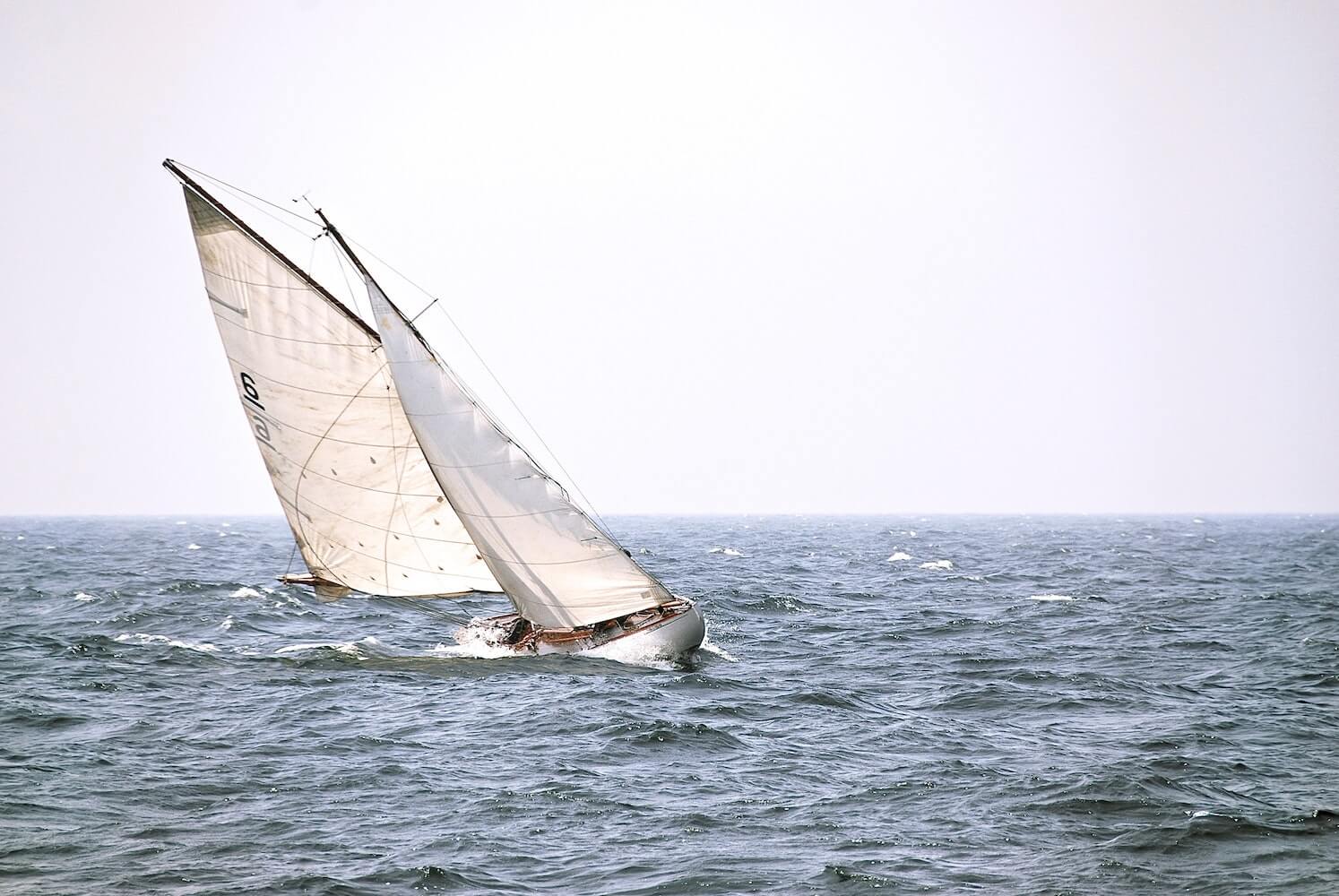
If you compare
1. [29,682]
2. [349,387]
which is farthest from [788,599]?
[29,682]

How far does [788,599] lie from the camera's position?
46.6 meters

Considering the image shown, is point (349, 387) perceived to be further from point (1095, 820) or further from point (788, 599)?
point (788, 599)

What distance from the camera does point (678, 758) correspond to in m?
19.7

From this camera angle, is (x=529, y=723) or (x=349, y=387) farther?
(x=349, y=387)

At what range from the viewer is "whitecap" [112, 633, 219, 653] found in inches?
1249

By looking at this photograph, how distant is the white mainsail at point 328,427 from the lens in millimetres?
26109

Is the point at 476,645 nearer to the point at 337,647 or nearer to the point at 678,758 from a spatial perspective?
the point at 337,647

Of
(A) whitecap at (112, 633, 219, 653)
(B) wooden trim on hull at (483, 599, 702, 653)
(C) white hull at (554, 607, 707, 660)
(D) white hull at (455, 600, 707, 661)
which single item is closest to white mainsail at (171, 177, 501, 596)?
(B) wooden trim on hull at (483, 599, 702, 653)

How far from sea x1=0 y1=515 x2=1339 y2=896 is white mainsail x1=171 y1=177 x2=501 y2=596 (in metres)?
2.88

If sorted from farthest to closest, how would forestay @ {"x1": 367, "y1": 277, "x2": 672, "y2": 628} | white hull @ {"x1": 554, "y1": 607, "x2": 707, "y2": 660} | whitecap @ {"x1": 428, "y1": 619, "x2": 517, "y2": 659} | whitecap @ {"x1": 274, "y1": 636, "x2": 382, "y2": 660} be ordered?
whitecap @ {"x1": 274, "y1": 636, "x2": 382, "y2": 660}
whitecap @ {"x1": 428, "y1": 619, "x2": 517, "y2": 659}
white hull @ {"x1": 554, "y1": 607, "x2": 707, "y2": 660}
forestay @ {"x1": 367, "y1": 277, "x2": 672, "y2": 628}

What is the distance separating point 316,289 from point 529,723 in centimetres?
1135

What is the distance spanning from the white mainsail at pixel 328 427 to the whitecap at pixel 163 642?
4232mm

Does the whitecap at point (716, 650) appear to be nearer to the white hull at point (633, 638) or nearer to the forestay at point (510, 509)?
the white hull at point (633, 638)

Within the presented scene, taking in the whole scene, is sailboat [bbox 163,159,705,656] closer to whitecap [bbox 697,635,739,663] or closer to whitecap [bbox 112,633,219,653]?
whitecap [bbox 697,635,739,663]
